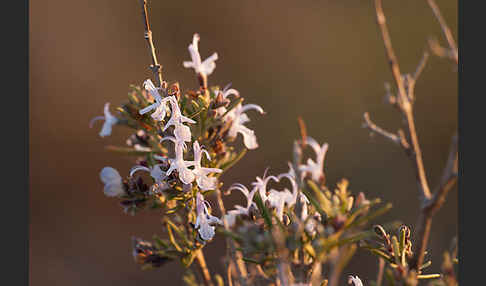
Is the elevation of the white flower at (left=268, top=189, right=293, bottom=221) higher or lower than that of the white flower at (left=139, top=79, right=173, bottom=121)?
lower

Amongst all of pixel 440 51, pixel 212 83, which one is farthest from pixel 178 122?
pixel 212 83

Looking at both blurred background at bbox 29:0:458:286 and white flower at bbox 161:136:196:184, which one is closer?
white flower at bbox 161:136:196:184

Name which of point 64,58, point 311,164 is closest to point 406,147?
point 311,164

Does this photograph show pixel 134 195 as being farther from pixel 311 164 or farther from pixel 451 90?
pixel 451 90

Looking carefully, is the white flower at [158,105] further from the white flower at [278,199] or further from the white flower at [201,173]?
the white flower at [278,199]

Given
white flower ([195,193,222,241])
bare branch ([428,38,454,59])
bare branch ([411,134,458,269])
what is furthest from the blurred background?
bare branch ([411,134,458,269])

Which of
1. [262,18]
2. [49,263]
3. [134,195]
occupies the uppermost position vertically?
[262,18]

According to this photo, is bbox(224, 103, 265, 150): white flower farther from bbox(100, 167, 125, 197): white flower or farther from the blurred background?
the blurred background
